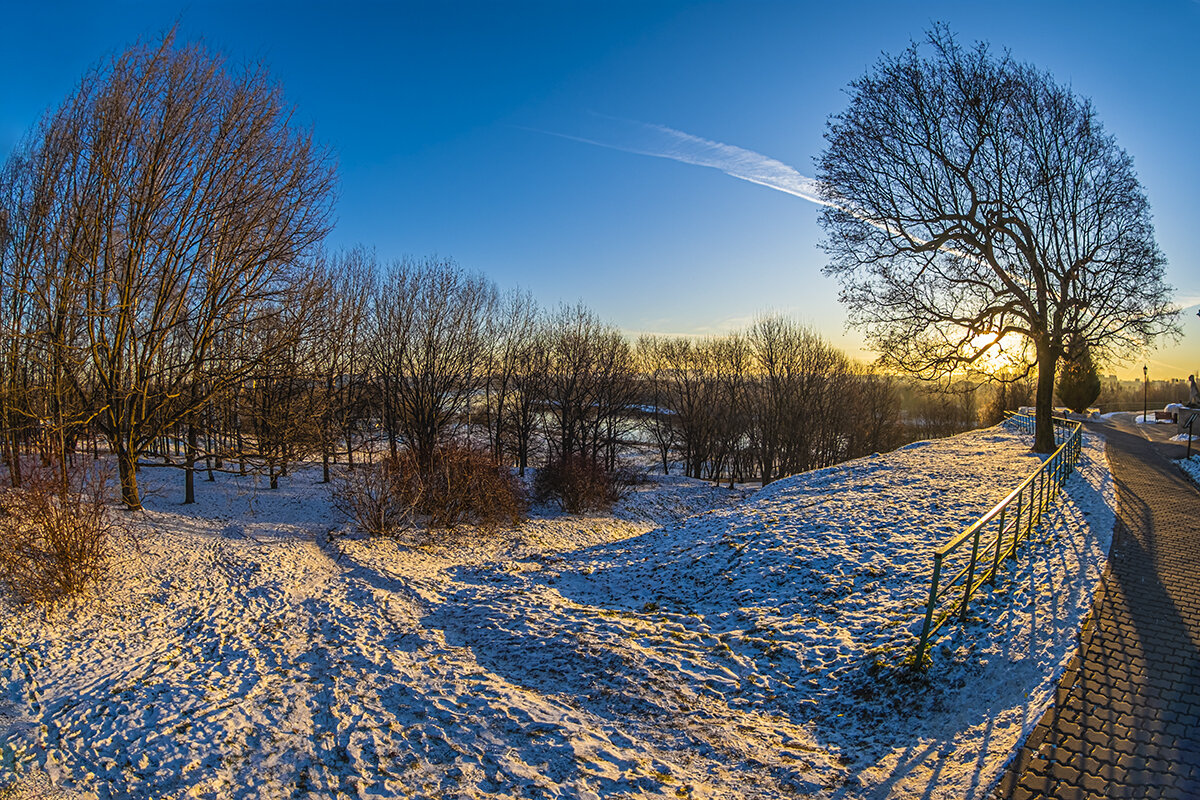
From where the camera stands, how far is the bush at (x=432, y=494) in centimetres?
1300

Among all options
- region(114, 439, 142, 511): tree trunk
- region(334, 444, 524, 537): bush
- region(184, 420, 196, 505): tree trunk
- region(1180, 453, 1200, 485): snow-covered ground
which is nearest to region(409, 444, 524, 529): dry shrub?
region(334, 444, 524, 537): bush

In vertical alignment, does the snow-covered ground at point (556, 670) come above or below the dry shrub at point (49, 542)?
below

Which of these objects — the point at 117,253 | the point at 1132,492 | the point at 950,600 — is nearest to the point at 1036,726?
the point at 950,600

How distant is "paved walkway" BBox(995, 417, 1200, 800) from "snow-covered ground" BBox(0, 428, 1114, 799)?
8.2 inches

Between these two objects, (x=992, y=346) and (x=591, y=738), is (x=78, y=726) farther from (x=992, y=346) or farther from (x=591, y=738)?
(x=992, y=346)

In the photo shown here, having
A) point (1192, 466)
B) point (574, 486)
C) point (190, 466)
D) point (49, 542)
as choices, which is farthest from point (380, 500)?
point (1192, 466)

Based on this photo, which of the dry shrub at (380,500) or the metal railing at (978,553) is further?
the dry shrub at (380,500)

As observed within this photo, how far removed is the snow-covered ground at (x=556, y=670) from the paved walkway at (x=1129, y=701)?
0.21 m

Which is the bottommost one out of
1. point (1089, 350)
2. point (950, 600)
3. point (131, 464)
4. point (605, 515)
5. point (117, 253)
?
point (605, 515)

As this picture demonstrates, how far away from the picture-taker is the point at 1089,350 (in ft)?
55.3

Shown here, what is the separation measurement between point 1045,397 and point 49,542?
71.1 feet

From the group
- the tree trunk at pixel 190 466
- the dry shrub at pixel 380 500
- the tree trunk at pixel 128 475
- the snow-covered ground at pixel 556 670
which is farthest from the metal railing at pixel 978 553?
the tree trunk at pixel 128 475

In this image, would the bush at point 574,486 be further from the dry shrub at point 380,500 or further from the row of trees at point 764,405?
the row of trees at point 764,405

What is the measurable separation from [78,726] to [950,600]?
8827mm
